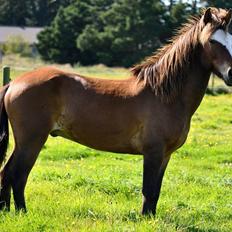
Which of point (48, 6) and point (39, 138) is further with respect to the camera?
point (48, 6)

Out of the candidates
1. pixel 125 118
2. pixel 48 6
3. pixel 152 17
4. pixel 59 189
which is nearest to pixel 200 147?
pixel 59 189

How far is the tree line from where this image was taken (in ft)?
138

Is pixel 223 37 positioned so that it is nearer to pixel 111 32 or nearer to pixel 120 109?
pixel 120 109

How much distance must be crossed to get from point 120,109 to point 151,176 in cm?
82

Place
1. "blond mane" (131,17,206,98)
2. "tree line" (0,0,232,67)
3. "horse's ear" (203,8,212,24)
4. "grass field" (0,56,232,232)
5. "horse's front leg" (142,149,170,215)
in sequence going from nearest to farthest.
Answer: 1. "grass field" (0,56,232,232)
2. "horse's ear" (203,8,212,24)
3. "horse's front leg" (142,149,170,215)
4. "blond mane" (131,17,206,98)
5. "tree line" (0,0,232,67)

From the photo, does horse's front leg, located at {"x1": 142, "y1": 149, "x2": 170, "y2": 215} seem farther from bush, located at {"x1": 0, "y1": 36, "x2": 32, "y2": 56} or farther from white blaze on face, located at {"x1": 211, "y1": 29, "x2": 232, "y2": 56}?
bush, located at {"x1": 0, "y1": 36, "x2": 32, "y2": 56}

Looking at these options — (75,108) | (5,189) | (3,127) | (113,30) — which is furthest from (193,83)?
(113,30)

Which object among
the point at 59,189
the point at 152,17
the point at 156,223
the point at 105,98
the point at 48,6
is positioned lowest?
the point at 48,6

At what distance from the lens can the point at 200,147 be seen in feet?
34.0

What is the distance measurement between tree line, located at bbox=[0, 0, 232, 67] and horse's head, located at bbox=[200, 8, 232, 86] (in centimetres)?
3529

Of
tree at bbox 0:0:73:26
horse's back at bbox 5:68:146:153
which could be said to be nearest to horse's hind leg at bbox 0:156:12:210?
horse's back at bbox 5:68:146:153

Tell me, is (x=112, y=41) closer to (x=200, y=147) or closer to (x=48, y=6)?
(x=48, y=6)

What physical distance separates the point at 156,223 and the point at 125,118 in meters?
1.20

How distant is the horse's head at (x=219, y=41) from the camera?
4.97 meters
